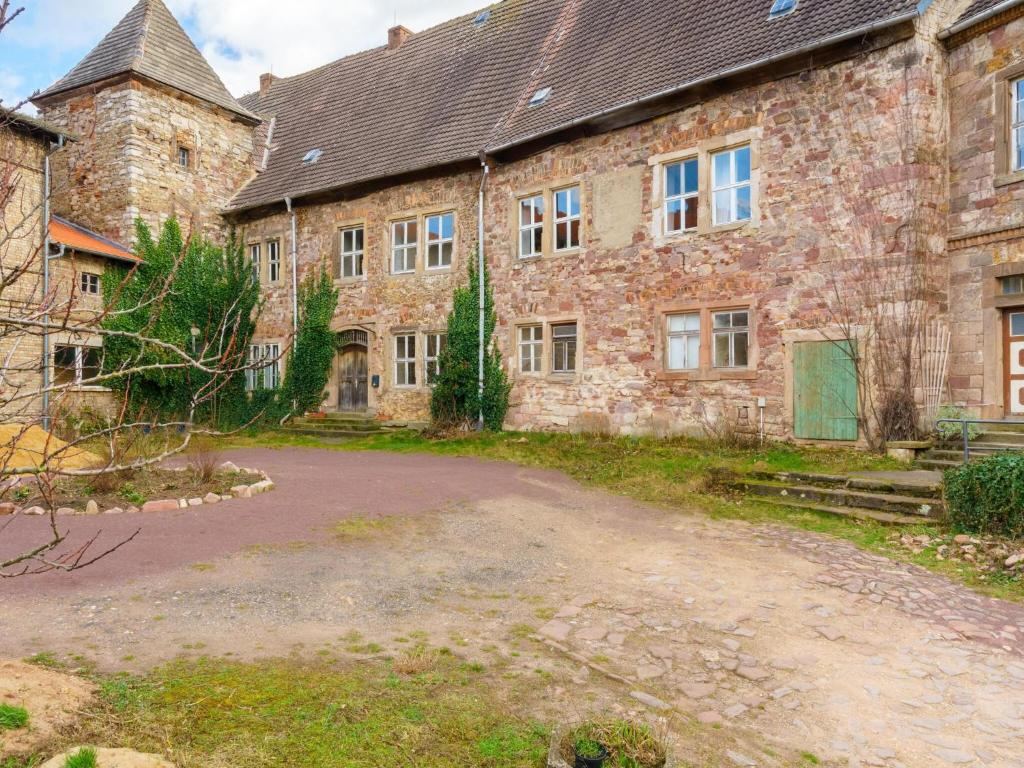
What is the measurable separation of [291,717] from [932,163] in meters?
12.5

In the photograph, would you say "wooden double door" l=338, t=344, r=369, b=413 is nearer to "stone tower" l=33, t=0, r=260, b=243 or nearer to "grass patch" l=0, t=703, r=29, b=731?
"stone tower" l=33, t=0, r=260, b=243

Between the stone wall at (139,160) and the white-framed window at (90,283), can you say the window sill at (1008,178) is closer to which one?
the stone wall at (139,160)

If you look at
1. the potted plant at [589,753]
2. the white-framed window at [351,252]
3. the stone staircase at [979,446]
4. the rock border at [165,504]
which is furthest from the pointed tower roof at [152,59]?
the potted plant at [589,753]

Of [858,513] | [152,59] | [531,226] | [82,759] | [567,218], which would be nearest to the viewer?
[82,759]

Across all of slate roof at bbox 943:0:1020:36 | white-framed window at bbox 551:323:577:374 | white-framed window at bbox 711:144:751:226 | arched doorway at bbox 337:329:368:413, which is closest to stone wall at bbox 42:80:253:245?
arched doorway at bbox 337:329:368:413

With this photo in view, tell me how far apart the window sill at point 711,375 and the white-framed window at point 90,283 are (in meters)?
15.2

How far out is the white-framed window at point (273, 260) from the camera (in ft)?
71.5

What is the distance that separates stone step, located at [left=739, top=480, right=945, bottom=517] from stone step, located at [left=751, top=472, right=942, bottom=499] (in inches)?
3.2

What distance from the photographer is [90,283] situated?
19.0 m

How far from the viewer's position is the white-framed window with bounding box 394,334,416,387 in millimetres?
18922

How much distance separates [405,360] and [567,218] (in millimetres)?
5979

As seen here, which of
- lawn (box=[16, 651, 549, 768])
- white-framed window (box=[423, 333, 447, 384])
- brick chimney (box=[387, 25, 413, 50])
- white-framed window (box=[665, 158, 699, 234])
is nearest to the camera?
lawn (box=[16, 651, 549, 768])

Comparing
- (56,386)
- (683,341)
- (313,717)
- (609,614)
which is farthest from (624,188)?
(56,386)

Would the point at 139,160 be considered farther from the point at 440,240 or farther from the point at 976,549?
the point at 976,549
